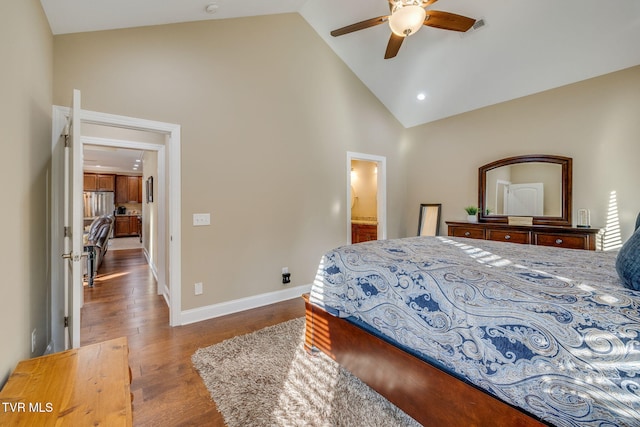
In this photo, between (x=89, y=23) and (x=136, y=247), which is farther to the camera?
(x=136, y=247)

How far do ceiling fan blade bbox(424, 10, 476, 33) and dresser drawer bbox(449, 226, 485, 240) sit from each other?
2642 millimetres

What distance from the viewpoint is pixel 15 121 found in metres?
1.42

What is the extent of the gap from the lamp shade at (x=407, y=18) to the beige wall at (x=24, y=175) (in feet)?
7.96

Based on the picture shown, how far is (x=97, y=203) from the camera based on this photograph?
30.3 ft

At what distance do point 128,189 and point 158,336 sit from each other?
9722 mm

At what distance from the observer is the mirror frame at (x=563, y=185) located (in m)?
3.49

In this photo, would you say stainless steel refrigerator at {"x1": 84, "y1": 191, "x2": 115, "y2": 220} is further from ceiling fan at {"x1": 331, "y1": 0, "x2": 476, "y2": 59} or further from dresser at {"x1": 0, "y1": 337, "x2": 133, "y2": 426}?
ceiling fan at {"x1": 331, "y1": 0, "x2": 476, "y2": 59}

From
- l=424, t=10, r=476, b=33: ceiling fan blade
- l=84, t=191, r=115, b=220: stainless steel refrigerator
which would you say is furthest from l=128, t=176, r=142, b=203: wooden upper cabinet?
l=424, t=10, r=476, b=33: ceiling fan blade

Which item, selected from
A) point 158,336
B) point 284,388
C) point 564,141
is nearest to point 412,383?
point 284,388

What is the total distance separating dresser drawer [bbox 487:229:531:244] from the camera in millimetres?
3518

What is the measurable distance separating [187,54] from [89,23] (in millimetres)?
792

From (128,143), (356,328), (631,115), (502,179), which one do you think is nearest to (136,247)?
(128,143)

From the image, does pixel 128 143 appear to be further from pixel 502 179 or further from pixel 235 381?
pixel 502 179

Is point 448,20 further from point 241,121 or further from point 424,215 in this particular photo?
point 424,215
